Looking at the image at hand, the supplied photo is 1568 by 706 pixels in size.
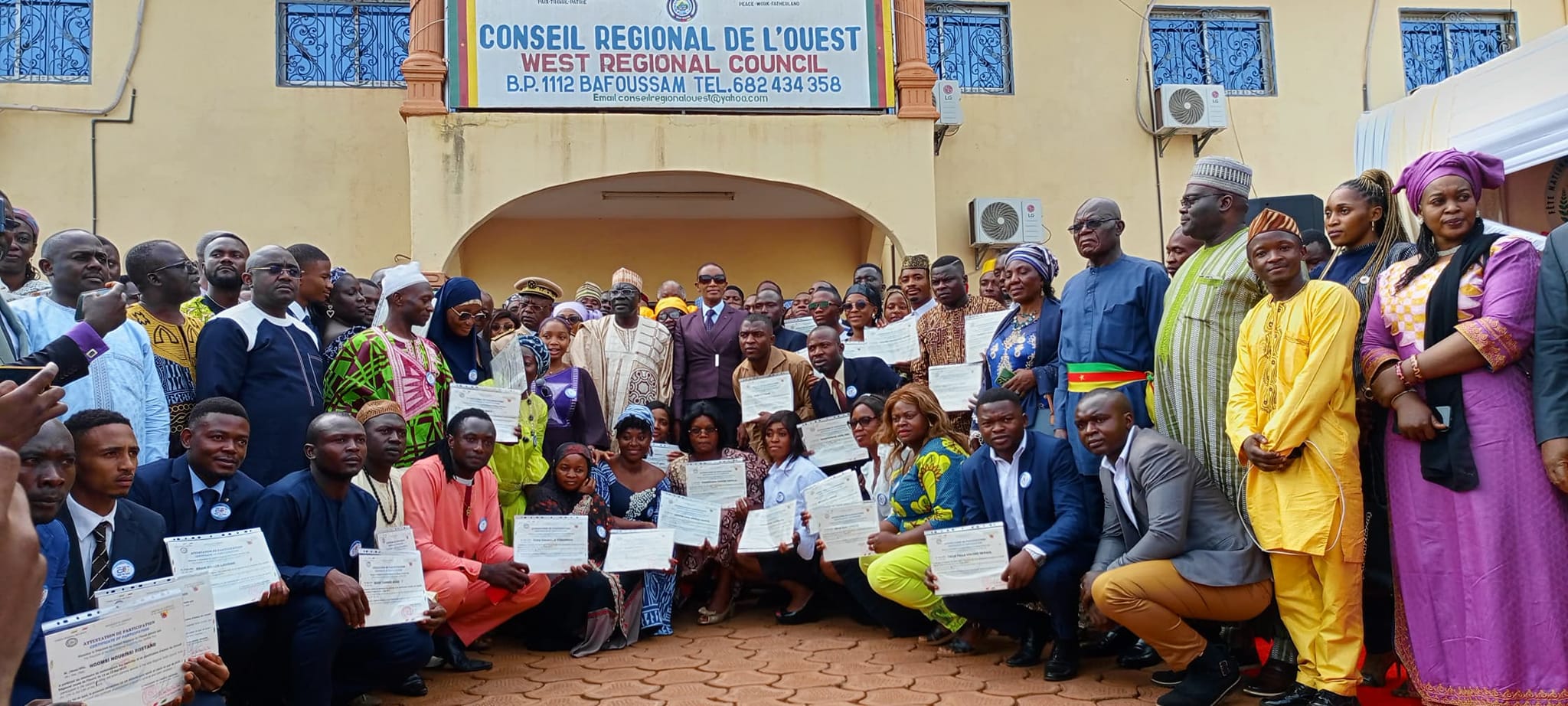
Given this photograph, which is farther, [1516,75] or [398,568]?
[1516,75]

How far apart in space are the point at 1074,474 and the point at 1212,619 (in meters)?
0.85

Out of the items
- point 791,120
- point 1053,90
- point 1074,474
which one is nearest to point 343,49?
point 791,120

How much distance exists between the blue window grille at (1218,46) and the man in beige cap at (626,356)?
295 inches

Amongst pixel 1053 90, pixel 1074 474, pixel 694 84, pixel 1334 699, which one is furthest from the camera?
pixel 1053 90

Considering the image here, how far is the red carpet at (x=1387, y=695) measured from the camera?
13.6ft

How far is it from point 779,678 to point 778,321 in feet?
10.9

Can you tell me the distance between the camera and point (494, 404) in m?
5.26

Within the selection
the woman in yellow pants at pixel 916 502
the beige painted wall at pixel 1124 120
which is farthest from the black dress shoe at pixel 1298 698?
the beige painted wall at pixel 1124 120

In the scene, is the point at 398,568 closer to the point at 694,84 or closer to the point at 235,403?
the point at 235,403

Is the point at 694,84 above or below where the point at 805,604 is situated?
above

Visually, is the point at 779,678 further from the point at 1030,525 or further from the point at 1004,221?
the point at 1004,221

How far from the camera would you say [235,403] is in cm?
413

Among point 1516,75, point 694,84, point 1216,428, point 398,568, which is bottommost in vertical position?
point 398,568

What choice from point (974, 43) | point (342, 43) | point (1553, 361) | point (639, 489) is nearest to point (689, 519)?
point (639, 489)
